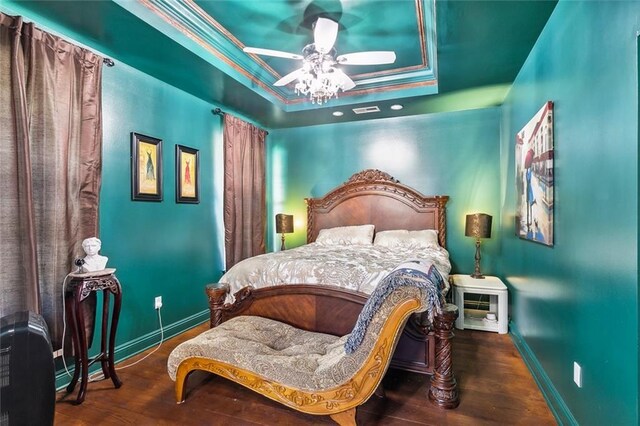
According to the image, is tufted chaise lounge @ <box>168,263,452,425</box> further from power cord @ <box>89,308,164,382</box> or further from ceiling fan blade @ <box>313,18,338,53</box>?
ceiling fan blade @ <box>313,18,338,53</box>

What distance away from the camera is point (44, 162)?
6.90 ft

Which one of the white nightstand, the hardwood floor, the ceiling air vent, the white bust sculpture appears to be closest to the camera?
the hardwood floor

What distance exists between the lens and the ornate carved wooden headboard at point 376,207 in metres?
4.12

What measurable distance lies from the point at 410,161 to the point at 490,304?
2.04m

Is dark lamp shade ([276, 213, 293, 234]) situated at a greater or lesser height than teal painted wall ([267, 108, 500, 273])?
lesser

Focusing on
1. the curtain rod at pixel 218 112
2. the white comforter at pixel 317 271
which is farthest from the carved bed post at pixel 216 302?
the curtain rod at pixel 218 112

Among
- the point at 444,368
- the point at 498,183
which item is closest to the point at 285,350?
the point at 444,368

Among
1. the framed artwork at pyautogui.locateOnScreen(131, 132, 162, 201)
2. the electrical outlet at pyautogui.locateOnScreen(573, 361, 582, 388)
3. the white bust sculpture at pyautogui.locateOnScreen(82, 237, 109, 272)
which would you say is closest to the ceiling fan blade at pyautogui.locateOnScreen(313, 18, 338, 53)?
the framed artwork at pyautogui.locateOnScreen(131, 132, 162, 201)

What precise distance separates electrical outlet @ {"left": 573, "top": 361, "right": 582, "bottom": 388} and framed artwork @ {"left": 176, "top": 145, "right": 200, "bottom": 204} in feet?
11.3

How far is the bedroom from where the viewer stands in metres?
1.28

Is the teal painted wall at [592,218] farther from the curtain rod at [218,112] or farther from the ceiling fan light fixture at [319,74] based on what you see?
the curtain rod at [218,112]

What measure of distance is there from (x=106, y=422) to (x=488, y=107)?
15.7ft

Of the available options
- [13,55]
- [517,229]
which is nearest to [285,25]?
[13,55]

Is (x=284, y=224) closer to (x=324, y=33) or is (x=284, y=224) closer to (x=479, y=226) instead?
(x=479, y=226)
